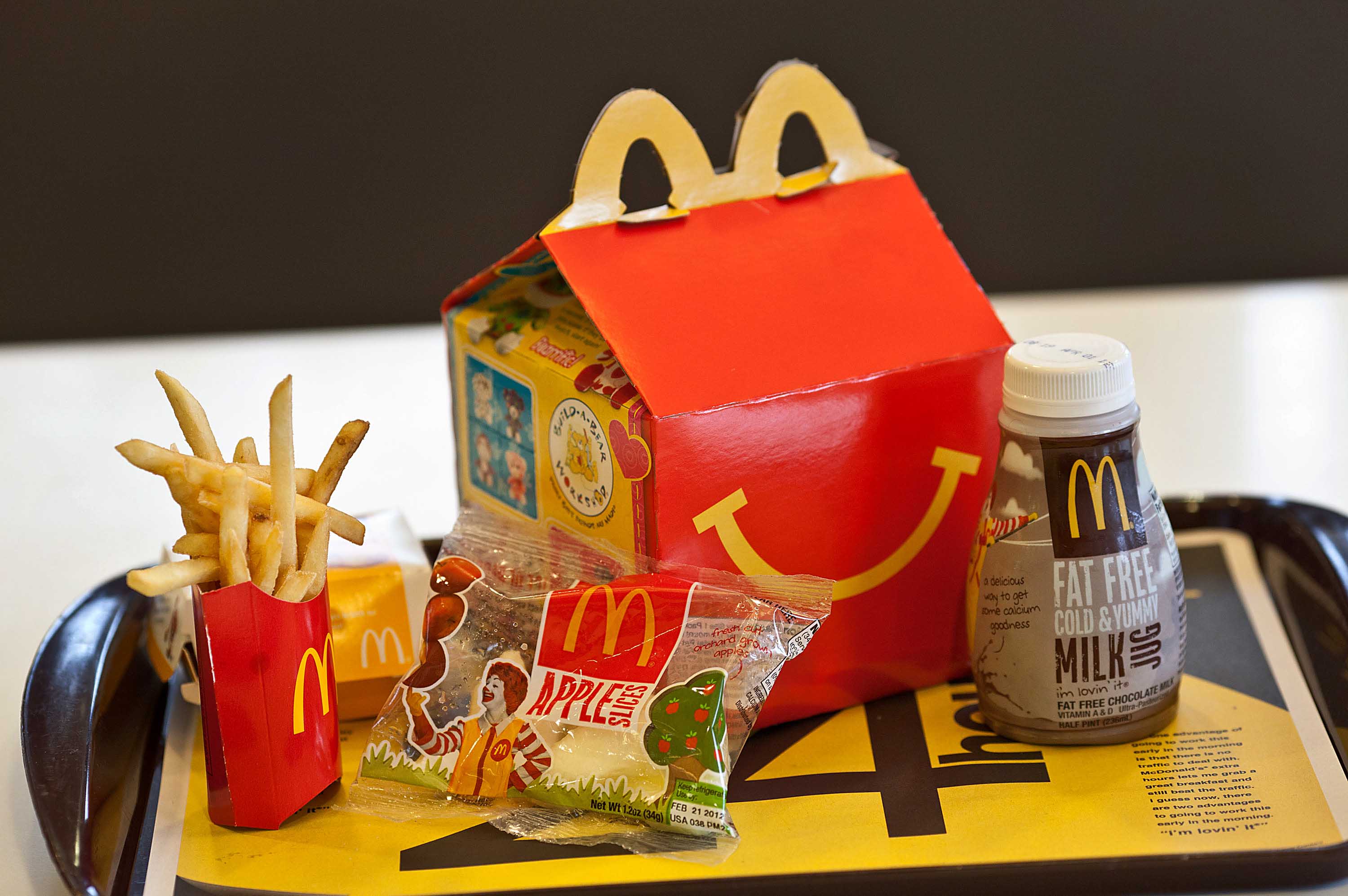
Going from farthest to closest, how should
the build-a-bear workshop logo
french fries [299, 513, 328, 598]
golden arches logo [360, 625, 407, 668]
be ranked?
golden arches logo [360, 625, 407, 668] < the build-a-bear workshop logo < french fries [299, 513, 328, 598]

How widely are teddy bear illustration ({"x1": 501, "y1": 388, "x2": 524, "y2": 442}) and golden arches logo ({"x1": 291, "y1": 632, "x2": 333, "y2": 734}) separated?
10.8 inches

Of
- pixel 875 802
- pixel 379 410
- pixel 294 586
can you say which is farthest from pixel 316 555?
pixel 379 410

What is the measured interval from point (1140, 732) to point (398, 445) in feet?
4.27

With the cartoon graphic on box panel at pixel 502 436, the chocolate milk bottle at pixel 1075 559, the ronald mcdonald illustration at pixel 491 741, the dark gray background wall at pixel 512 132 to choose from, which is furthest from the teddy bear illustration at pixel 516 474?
the dark gray background wall at pixel 512 132

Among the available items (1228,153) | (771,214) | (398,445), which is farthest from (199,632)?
(1228,153)

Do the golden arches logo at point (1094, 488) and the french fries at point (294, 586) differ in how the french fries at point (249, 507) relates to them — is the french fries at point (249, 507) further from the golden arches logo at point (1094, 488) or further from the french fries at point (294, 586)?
the golden arches logo at point (1094, 488)

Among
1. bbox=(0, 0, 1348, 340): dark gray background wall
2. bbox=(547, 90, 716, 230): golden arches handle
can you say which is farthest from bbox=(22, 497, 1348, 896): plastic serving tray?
bbox=(0, 0, 1348, 340): dark gray background wall

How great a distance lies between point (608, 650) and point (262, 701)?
0.28 m

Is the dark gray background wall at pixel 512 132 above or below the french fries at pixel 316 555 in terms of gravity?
above

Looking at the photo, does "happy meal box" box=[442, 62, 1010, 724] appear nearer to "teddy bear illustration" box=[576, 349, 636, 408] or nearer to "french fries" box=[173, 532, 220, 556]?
"teddy bear illustration" box=[576, 349, 636, 408]

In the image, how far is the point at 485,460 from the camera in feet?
4.67

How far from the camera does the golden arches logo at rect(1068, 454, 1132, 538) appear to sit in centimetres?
115

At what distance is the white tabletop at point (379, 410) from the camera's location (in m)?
1.88

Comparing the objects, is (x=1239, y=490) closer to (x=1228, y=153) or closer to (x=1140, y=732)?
(x=1140, y=732)
